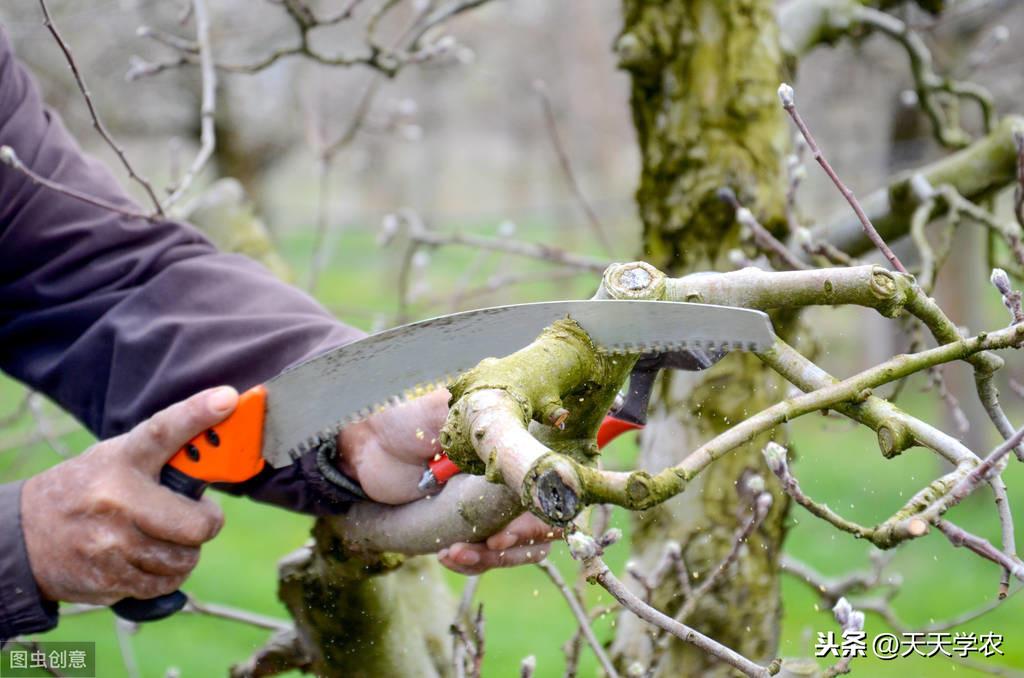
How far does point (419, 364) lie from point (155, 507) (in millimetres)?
569

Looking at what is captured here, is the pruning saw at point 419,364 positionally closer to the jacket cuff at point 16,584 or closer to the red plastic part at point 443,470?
the red plastic part at point 443,470

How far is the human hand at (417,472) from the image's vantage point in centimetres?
172

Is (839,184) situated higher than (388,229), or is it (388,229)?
(839,184)

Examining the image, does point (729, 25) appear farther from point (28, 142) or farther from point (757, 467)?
point (28, 142)

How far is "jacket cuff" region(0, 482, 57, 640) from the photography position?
6.32 feet

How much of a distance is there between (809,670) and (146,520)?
110 cm


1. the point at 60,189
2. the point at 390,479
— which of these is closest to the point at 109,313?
the point at 60,189

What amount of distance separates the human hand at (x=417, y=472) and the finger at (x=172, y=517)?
27 cm

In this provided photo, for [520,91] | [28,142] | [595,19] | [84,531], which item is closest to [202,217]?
[28,142]

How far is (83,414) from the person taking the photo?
85.5 inches

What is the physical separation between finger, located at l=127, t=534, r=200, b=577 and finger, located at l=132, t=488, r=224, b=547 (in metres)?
0.03

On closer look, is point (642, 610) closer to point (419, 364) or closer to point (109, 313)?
point (419, 364)

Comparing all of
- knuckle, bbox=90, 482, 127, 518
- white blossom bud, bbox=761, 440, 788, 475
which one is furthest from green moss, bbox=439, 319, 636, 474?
knuckle, bbox=90, 482, 127, 518

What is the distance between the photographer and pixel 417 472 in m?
1.75
